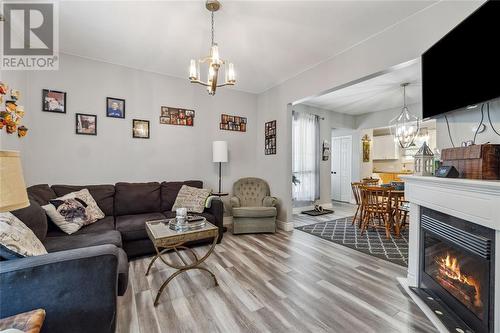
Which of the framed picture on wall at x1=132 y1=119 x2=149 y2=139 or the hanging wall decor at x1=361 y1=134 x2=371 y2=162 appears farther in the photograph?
the hanging wall decor at x1=361 y1=134 x2=371 y2=162

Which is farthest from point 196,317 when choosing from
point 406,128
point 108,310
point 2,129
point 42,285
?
point 406,128

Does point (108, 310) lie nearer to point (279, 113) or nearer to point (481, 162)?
point (481, 162)

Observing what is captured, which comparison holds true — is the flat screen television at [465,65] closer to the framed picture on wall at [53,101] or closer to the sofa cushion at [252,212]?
the sofa cushion at [252,212]

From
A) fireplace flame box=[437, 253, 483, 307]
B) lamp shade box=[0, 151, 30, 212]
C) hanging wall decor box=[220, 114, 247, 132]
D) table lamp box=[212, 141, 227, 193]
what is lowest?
fireplace flame box=[437, 253, 483, 307]

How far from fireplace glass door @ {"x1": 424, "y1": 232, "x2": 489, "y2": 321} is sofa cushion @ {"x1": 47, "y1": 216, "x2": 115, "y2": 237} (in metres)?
3.30

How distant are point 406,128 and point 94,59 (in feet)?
19.1

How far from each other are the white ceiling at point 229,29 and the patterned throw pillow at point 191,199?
197 cm

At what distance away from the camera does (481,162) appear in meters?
1.47

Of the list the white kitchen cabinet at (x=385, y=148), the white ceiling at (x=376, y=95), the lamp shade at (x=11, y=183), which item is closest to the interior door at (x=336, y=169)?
the white kitchen cabinet at (x=385, y=148)

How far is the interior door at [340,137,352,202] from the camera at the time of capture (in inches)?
263

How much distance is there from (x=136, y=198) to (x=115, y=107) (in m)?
Result: 1.45

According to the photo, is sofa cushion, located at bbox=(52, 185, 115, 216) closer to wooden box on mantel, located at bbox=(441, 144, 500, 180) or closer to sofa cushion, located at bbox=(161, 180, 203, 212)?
sofa cushion, located at bbox=(161, 180, 203, 212)

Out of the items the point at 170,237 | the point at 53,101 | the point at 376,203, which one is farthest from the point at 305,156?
the point at 53,101

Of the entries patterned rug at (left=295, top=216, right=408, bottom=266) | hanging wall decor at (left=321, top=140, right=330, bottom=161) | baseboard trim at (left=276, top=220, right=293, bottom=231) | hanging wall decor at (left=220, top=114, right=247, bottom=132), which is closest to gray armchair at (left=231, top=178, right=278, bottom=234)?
baseboard trim at (left=276, top=220, right=293, bottom=231)
